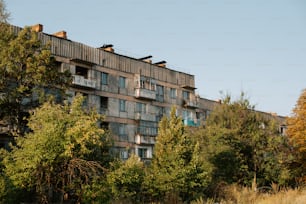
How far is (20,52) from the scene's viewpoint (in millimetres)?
28094

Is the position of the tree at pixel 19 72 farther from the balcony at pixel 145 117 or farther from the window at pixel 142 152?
the window at pixel 142 152

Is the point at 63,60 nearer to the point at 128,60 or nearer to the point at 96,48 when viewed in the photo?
the point at 96,48

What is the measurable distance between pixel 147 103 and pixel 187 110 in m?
7.92

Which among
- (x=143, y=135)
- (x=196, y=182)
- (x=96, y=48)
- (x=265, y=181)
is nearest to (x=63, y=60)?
(x=96, y=48)

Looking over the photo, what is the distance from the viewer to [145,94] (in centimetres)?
4966

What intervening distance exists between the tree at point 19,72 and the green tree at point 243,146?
15.3m

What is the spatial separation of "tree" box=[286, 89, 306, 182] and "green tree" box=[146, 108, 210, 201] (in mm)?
11888

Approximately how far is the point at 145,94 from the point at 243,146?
14881 mm

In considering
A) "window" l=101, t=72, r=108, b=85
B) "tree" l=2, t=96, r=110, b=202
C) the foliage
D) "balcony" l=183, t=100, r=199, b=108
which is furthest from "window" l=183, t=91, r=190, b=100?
"tree" l=2, t=96, r=110, b=202

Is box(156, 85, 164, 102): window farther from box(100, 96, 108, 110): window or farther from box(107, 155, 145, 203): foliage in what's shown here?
box(107, 155, 145, 203): foliage

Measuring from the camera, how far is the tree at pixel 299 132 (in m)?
38.5

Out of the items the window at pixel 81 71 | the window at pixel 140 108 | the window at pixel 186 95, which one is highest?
the window at pixel 81 71

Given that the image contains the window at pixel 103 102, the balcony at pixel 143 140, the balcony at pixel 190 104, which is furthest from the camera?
the balcony at pixel 190 104

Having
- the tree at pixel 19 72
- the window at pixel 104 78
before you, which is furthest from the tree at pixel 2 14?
the window at pixel 104 78
